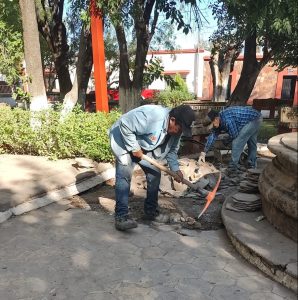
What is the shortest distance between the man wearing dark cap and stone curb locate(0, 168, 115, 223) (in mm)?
1287

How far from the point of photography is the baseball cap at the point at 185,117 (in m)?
3.42

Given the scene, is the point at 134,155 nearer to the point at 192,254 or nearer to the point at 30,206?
the point at 192,254

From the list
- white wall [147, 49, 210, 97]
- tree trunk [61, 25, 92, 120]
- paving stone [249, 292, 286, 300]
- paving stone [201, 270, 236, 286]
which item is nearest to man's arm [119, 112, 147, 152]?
paving stone [201, 270, 236, 286]

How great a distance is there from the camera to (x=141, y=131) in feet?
12.0

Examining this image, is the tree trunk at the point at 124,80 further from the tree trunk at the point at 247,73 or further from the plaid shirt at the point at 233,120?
the plaid shirt at the point at 233,120

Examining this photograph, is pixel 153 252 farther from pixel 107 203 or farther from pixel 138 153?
pixel 107 203

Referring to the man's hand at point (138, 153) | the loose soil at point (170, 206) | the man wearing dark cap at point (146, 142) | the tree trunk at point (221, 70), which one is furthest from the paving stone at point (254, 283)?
the tree trunk at point (221, 70)

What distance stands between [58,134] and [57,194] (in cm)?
172

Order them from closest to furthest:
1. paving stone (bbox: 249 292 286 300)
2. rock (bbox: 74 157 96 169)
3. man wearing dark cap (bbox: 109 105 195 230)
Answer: paving stone (bbox: 249 292 286 300) < man wearing dark cap (bbox: 109 105 195 230) < rock (bbox: 74 157 96 169)

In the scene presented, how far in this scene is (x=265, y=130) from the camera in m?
13.7

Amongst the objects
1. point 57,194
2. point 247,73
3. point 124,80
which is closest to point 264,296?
point 57,194

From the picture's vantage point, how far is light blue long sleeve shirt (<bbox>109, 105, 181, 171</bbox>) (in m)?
3.62

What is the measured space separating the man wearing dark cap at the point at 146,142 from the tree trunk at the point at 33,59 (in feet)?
12.6

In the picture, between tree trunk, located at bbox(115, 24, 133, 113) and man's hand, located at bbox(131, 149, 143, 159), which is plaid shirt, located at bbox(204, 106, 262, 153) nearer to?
man's hand, located at bbox(131, 149, 143, 159)
